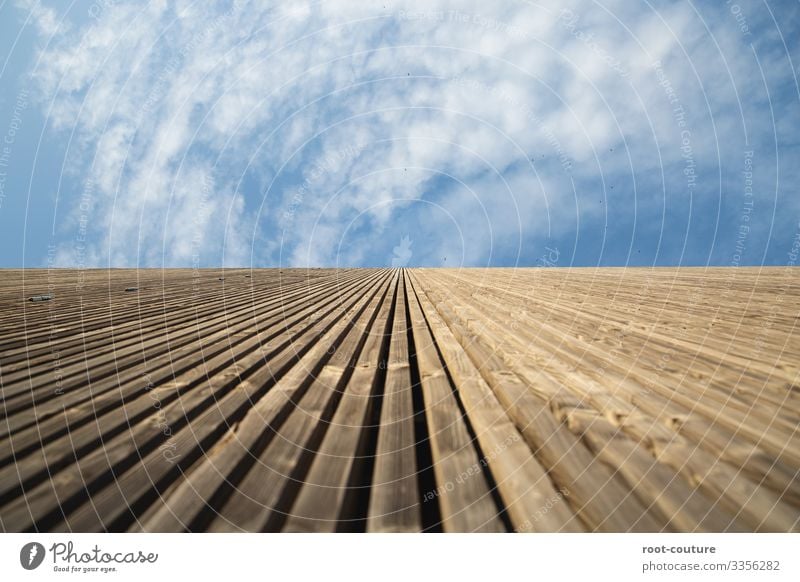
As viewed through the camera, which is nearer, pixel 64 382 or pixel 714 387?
pixel 714 387

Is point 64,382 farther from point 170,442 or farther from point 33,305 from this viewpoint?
point 33,305

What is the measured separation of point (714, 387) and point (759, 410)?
21 centimetres

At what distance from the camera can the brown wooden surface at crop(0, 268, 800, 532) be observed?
93 centimetres

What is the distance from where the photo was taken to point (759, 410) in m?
1.34

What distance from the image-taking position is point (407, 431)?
130 centimetres

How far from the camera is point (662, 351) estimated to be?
2.11 meters

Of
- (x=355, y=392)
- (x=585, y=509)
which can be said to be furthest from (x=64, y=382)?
Answer: (x=585, y=509)

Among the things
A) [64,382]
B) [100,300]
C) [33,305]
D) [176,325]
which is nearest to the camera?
[64,382]

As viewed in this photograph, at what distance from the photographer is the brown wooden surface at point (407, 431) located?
93 cm

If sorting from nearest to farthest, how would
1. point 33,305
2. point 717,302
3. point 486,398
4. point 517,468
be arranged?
point 517,468 → point 486,398 → point 717,302 → point 33,305

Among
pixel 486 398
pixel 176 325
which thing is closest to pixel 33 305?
pixel 176 325
